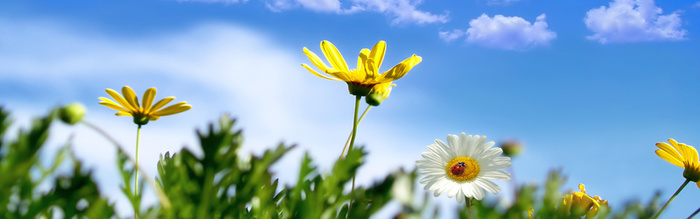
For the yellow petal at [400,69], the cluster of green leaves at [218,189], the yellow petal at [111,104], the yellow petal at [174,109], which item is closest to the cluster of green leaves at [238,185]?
the cluster of green leaves at [218,189]

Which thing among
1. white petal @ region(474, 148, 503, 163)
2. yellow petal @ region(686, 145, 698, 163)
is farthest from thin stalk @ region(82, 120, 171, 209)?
yellow petal @ region(686, 145, 698, 163)

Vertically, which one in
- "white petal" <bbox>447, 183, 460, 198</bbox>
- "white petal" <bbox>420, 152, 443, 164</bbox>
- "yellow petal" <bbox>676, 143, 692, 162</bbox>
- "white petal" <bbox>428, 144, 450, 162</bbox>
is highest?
"yellow petal" <bbox>676, 143, 692, 162</bbox>

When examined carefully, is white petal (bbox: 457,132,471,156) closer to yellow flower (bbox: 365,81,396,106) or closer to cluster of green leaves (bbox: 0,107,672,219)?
yellow flower (bbox: 365,81,396,106)

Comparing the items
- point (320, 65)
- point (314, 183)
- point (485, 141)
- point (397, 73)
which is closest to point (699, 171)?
point (485, 141)

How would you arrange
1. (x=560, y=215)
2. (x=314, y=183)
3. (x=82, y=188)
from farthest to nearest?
(x=314, y=183) → (x=82, y=188) → (x=560, y=215)

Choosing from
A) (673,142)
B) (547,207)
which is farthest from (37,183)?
(673,142)

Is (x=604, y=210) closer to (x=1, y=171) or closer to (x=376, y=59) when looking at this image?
(x=1, y=171)
